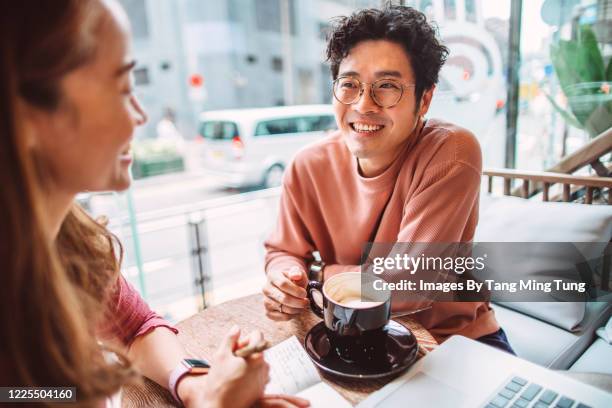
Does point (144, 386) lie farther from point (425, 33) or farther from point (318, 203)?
point (425, 33)

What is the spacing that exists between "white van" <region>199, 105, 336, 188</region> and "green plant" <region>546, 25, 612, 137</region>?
435 centimetres

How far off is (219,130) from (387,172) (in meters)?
5.80

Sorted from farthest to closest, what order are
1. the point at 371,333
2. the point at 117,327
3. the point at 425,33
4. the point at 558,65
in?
the point at 558,65, the point at 425,33, the point at 117,327, the point at 371,333

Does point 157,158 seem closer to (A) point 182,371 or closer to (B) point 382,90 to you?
(B) point 382,90

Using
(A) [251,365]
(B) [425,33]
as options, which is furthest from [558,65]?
(A) [251,365]

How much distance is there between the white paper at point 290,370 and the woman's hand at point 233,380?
8 centimetres

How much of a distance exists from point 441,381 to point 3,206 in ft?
2.43

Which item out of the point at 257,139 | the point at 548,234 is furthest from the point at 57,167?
the point at 257,139

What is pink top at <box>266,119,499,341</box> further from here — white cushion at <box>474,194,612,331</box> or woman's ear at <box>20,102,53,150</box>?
woman's ear at <box>20,102,53,150</box>

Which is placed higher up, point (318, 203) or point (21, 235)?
point (21, 235)

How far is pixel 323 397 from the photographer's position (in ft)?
2.40

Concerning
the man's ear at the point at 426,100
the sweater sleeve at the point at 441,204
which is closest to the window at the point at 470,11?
the man's ear at the point at 426,100

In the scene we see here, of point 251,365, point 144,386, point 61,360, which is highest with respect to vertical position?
point 61,360

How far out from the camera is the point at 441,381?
75 cm
